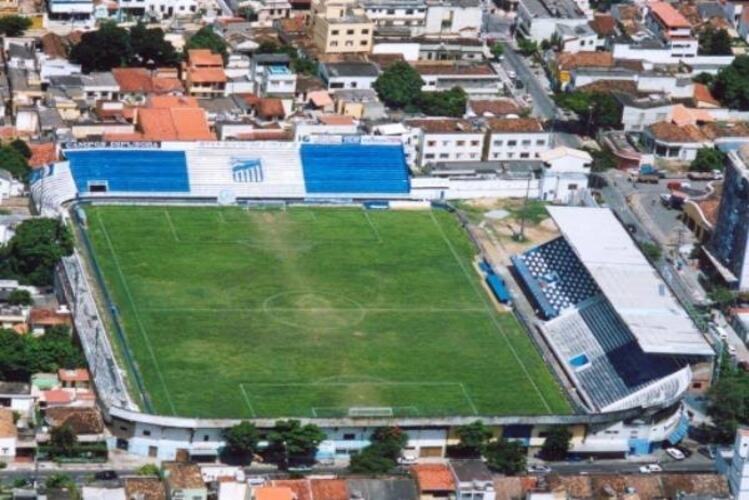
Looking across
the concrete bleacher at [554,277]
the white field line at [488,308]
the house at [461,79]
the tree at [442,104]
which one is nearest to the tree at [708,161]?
the tree at [442,104]

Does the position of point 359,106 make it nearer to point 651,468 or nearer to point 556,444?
point 556,444

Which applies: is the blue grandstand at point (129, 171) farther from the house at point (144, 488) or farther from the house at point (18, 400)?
the house at point (144, 488)

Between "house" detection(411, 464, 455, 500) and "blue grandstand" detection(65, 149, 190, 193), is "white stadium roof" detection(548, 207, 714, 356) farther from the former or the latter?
"blue grandstand" detection(65, 149, 190, 193)

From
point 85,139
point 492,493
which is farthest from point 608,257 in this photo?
point 85,139

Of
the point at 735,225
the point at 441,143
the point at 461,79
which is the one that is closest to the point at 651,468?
the point at 735,225

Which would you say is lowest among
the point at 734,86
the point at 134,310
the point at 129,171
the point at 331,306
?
the point at 734,86

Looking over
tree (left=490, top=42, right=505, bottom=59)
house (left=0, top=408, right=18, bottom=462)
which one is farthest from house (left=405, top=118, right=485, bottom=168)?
house (left=0, top=408, right=18, bottom=462)
